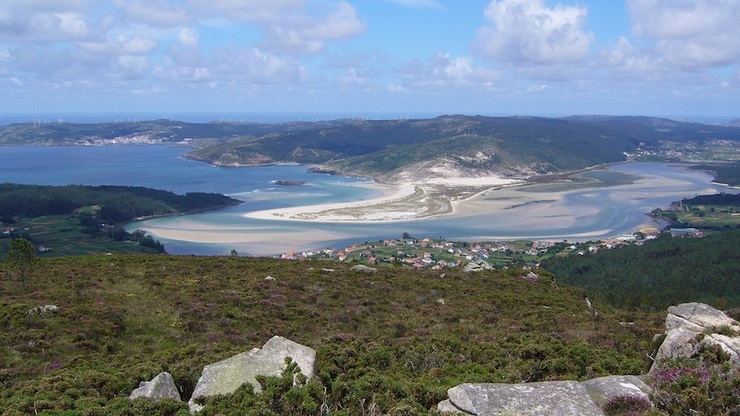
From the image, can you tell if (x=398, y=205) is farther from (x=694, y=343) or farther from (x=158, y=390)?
(x=158, y=390)

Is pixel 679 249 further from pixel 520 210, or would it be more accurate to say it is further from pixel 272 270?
pixel 272 270

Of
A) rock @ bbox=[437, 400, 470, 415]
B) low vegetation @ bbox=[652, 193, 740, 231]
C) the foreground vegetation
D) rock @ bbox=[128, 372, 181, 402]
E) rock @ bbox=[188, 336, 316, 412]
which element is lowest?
low vegetation @ bbox=[652, 193, 740, 231]

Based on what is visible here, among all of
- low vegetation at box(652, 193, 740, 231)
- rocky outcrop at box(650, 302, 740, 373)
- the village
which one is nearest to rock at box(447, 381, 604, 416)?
rocky outcrop at box(650, 302, 740, 373)

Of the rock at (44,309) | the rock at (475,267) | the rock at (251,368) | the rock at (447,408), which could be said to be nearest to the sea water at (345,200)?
the rock at (475,267)

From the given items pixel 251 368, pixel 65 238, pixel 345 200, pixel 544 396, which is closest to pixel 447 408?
pixel 544 396

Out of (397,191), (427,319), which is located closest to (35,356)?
(427,319)

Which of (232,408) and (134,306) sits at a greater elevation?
(232,408)

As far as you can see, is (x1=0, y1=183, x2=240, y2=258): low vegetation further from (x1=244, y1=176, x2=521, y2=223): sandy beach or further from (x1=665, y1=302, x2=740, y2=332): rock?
(x1=665, y1=302, x2=740, y2=332): rock
